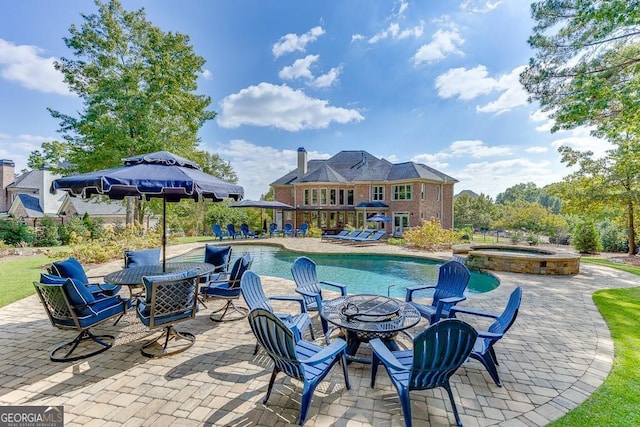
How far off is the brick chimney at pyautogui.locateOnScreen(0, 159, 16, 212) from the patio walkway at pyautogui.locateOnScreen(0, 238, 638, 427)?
110ft

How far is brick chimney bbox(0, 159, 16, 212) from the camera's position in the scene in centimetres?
2645

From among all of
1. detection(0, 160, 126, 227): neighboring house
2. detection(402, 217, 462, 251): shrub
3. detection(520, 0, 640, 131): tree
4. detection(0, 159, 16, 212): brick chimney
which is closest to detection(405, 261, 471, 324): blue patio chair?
detection(520, 0, 640, 131): tree

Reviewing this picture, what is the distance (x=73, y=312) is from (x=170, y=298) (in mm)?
1126

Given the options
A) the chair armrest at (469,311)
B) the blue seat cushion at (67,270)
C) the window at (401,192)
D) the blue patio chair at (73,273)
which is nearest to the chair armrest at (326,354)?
the chair armrest at (469,311)

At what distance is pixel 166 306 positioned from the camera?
3727 millimetres

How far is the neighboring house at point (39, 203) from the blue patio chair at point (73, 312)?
2323 cm

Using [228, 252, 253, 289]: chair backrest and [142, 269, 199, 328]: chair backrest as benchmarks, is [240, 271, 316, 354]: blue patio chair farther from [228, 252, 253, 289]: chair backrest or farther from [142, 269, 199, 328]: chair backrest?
[228, 252, 253, 289]: chair backrest

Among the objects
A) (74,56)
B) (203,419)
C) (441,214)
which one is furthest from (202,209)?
(203,419)

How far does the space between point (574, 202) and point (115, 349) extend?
906 inches

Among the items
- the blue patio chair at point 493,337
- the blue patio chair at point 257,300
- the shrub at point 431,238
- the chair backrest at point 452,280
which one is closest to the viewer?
the blue patio chair at point 493,337

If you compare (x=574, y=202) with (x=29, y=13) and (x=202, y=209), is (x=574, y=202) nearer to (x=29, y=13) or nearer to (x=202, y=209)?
(x=29, y=13)

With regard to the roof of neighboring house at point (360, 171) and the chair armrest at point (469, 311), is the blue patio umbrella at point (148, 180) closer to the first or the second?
the chair armrest at point (469, 311)

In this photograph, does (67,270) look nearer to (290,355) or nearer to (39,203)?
(290,355)

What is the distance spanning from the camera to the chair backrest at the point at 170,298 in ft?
11.7
